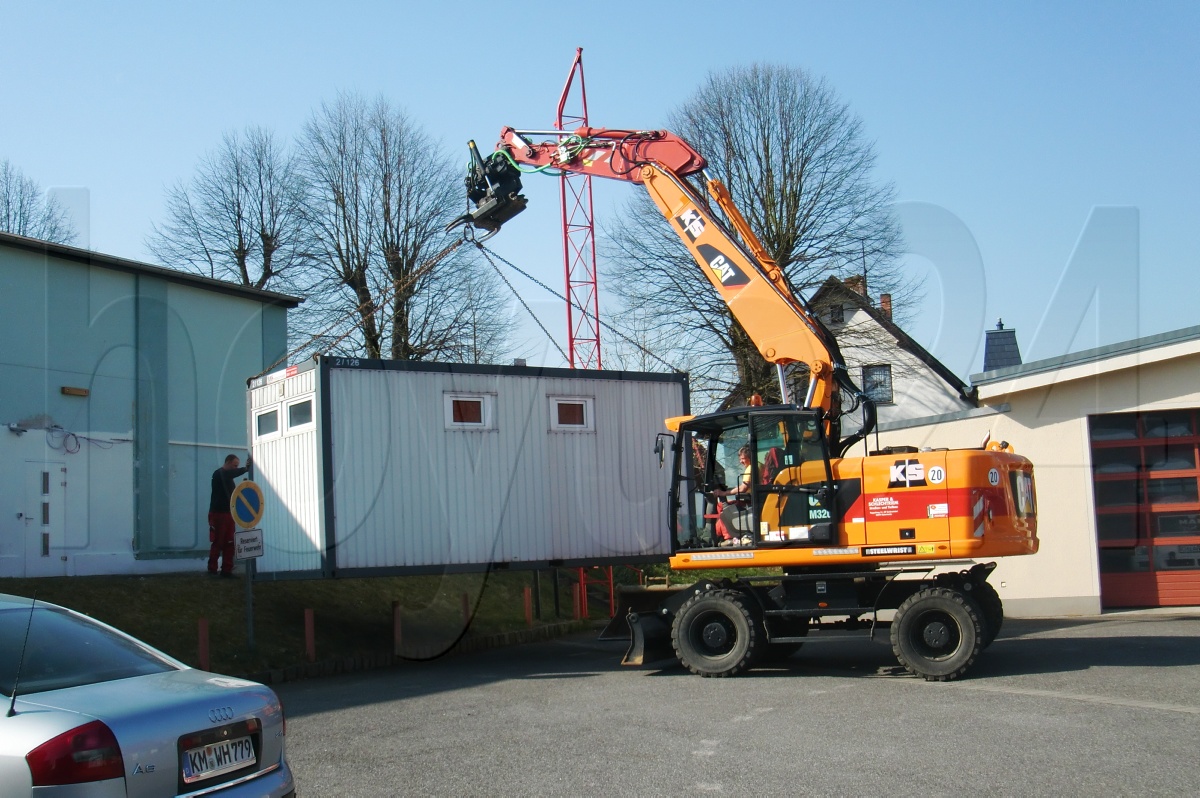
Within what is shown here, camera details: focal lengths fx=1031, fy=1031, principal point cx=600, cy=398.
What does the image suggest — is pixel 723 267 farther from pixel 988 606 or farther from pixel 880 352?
pixel 880 352

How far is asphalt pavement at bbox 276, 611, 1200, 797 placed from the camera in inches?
247

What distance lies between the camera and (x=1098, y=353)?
15570 millimetres

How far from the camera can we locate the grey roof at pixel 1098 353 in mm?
14977

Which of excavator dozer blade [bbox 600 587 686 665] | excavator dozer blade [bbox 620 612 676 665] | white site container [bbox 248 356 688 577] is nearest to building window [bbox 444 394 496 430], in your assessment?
white site container [bbox 248 356 688 577]

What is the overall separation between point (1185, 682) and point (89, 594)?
13.0 metres

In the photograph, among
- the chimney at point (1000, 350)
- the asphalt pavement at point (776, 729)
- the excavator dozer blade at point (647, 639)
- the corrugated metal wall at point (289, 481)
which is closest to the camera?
the asphalt pavement at point (776, 729)

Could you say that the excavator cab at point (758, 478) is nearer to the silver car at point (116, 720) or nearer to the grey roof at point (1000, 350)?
the silver car at point (116, 720)

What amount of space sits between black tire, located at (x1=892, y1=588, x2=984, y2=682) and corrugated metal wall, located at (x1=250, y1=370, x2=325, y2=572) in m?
6.66

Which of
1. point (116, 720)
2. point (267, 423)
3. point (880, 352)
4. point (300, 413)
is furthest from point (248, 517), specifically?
Answer: point (880, 352)

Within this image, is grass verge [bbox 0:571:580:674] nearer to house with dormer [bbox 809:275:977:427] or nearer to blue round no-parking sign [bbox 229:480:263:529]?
blue round no-parking sign [bbox 229:480:263:529]

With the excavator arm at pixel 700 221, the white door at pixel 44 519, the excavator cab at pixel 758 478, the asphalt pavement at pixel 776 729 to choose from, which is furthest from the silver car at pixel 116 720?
the white door at pixel 44 519

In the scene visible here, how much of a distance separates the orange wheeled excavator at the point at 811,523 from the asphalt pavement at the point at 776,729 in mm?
467

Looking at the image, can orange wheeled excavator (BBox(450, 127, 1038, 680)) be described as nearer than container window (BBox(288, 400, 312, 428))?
Yes

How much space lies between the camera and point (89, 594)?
13.9m
